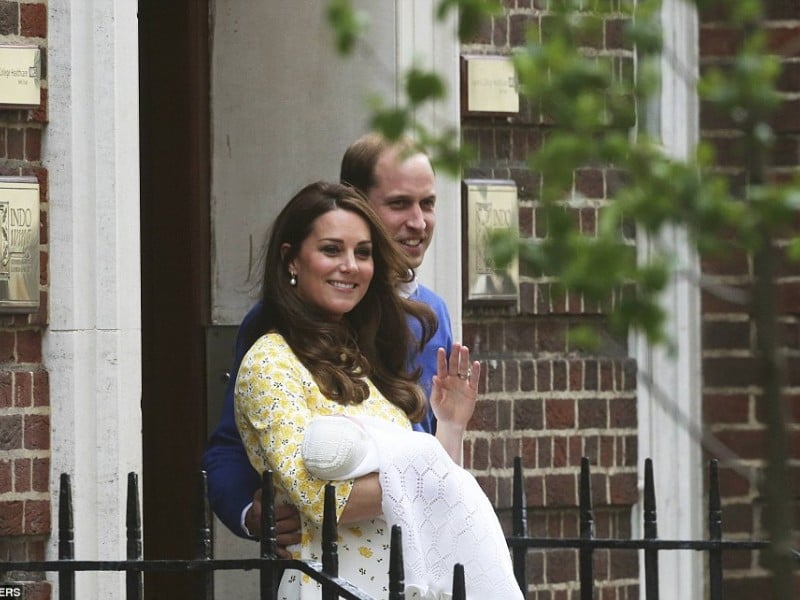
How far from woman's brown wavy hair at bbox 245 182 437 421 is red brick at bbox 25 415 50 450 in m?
1.20

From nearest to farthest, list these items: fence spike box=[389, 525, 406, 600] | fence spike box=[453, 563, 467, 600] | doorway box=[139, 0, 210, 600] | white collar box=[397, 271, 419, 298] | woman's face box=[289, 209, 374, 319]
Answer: fence spike box=[453, 563, 467, 600] < fence spike box=[389, 525, 406, 600] < woman's face box=[289, 209, 374, 319] < white collar box=[397, 271, 419, 298] < doorway box=[139, 0, 210, 600]

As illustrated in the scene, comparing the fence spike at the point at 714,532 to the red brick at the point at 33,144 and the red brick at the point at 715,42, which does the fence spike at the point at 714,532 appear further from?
the red brick at the point at 715,42

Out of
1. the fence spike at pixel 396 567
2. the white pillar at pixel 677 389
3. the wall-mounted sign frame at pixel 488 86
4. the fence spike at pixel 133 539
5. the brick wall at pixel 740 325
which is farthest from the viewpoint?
the brick wall at pixel 740 325

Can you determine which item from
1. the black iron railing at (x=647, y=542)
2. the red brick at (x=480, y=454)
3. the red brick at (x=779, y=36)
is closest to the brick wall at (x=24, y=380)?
the black iron railing at (x=647, y=542)

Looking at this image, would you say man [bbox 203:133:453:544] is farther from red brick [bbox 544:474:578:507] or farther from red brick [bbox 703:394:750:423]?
red brick [bbox 703:394:750:423]

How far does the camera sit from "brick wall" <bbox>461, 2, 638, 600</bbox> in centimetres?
589

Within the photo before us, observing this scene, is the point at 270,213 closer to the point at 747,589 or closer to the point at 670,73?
the point at 670,73

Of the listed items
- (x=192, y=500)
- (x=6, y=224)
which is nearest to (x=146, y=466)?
(x=192, y=500)

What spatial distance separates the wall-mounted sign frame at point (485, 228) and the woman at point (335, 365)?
1.54 m

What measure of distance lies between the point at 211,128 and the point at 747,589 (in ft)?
8.60

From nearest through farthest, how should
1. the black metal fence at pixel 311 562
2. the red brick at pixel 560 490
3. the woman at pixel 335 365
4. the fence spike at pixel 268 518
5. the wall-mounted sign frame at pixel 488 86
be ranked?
1. the black metal fence at pixel 311 562
2. the fence spike at pixel 268 518
3. the woman at pixel 335 365
4. the wall-mounted sign frame at pixel 488 86
5. the red brick at pixel 560 490

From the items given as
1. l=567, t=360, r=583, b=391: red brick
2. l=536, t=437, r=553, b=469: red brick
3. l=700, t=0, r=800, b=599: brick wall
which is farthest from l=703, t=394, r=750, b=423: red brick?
l=536, t=437, r=553, b=469: red brick

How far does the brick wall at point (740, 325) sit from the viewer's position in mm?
6492

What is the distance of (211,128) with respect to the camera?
611 centimetres
